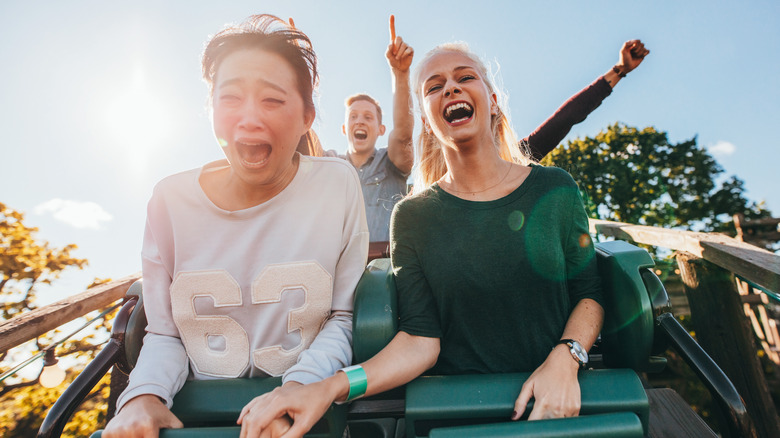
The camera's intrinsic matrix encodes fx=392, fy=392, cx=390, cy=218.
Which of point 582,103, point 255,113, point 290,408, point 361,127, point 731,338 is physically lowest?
point 731,338

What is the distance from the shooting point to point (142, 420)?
946 mm

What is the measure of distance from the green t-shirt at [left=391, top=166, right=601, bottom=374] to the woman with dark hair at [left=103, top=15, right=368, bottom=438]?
24 cm

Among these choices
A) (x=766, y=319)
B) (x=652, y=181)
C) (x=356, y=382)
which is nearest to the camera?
(x=356, y=382)

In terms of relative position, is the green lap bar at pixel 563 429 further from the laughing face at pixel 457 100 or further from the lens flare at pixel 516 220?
the laughing face at pixel 457 100

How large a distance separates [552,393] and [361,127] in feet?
8.01

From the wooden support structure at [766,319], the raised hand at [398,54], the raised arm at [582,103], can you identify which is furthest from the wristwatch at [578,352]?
the wooden support structure at [766,319]

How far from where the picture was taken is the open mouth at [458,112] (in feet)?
4.70

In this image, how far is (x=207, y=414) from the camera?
1.06m

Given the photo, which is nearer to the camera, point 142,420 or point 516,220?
point 142,420

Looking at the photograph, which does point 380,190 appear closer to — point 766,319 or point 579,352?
point 579,352

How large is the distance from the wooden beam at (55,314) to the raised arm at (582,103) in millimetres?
2460

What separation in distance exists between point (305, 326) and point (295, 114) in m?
0.67

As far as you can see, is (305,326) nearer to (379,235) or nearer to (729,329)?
(379,235)

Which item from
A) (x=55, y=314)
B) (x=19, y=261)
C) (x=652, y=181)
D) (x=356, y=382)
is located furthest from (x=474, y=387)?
(x=652, y=181)
